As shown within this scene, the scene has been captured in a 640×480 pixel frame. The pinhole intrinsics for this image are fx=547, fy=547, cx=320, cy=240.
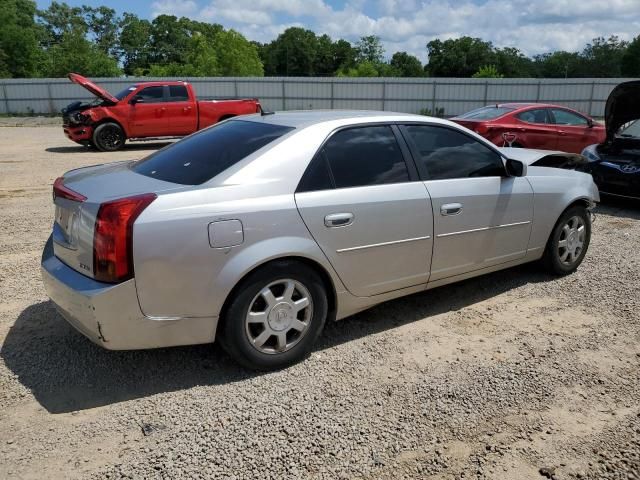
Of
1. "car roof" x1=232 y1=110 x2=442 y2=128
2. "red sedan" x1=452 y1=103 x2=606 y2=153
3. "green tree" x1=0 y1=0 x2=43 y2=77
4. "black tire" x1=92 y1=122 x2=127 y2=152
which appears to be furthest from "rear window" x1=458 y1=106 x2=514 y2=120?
"green tree" x1=0 y1=0 x2=43 y2=77

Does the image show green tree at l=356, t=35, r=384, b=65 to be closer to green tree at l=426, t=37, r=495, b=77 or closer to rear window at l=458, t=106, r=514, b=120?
green tree at l=426, t=37, r=495, b=77

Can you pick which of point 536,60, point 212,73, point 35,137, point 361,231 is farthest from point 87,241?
point 536,60

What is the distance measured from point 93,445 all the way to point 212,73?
57271mm

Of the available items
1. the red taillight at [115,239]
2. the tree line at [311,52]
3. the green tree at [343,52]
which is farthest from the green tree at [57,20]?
the red taillight at [115,239]

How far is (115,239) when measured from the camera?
9.43 feet

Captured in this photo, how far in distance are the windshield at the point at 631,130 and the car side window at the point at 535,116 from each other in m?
2.72

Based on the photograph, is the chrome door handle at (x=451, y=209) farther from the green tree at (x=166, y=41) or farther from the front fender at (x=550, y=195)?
the green tree at (x=166, y=41)

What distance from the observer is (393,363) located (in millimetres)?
3605

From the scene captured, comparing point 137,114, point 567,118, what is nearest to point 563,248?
point 567,118

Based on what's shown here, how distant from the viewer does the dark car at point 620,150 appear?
7906mm

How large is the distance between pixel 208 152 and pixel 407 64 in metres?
112

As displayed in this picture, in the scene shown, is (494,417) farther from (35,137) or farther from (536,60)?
(536,60)

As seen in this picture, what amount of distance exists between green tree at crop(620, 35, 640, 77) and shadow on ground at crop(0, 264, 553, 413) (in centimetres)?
9721

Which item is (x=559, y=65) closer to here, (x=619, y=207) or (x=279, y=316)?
(x=619, y=207)
